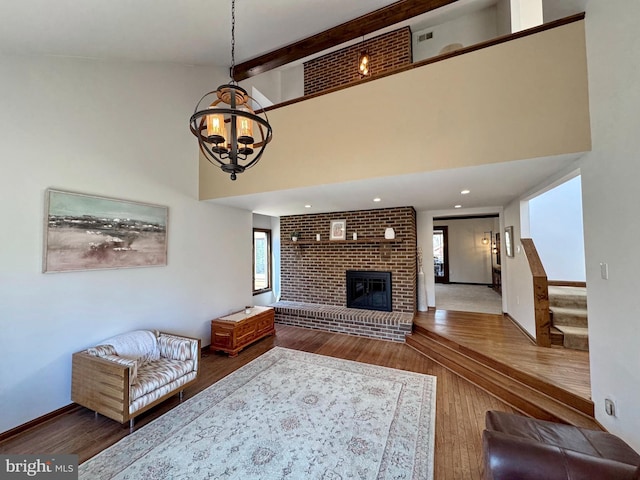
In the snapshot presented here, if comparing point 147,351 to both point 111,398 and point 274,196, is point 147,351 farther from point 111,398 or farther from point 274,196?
point 274,196

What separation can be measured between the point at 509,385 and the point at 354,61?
5.56 metres

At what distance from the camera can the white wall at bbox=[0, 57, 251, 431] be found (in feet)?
7.71

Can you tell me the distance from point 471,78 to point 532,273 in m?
2.63

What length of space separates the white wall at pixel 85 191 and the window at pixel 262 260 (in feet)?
7.77

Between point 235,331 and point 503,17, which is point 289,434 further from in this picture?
point 503,17

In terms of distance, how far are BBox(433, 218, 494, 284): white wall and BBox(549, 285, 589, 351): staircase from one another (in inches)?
194

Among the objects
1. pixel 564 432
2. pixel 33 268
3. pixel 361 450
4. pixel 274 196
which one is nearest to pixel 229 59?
pixel 274 196

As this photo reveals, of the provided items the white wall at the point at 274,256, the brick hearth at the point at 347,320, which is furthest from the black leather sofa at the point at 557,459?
the white wall at the point at 274,256

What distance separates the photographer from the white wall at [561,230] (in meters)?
4.62

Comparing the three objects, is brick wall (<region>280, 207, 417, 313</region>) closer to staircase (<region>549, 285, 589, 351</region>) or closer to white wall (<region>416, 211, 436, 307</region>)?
white wall (<region>416, 211, 436, 307</region>)

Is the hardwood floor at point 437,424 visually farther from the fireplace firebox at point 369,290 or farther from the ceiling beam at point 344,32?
the ceiling beam at point 344,32

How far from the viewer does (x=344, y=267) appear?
5.63 m

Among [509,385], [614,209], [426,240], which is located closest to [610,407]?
[509,385]

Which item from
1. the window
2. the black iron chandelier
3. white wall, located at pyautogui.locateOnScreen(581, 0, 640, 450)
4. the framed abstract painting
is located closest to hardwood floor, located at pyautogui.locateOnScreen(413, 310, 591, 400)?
white wall, located at pyautogui.locateOnScreen(581, 0, 640, 450)
